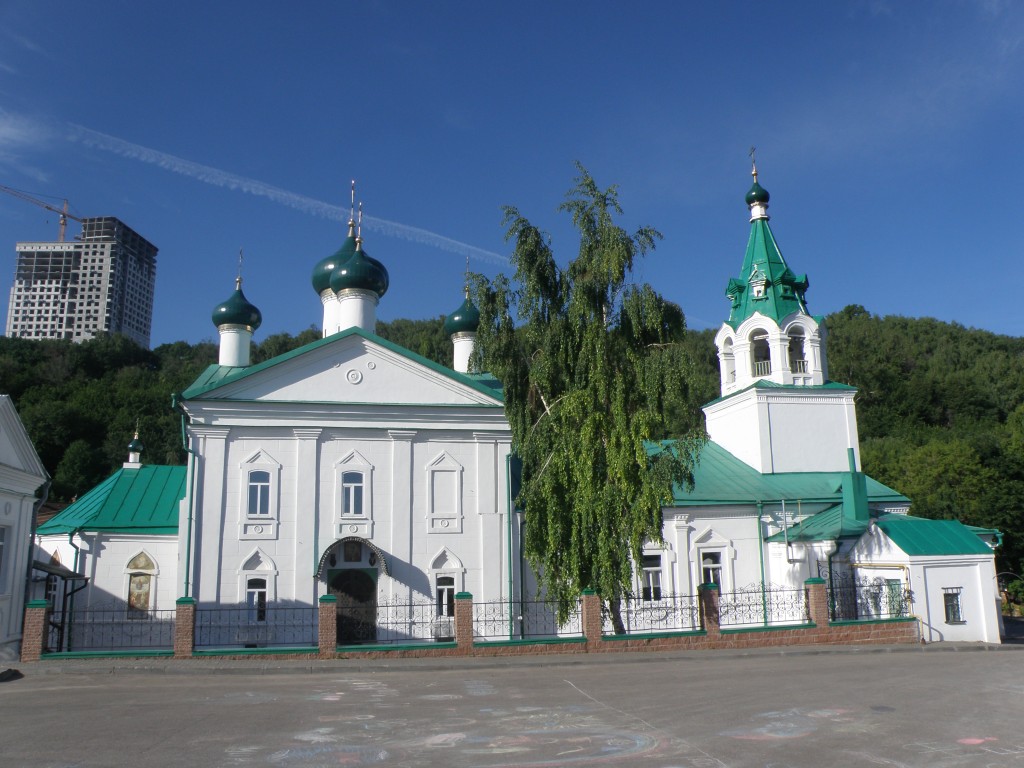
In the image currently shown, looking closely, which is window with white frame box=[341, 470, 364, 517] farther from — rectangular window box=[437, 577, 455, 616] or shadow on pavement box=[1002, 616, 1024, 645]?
shadow on pavement box=[1002, 616, 1024, 645]

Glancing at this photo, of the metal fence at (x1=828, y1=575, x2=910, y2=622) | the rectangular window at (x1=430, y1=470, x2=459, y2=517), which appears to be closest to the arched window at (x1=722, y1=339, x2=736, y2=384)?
the metal fence at (x1=828, y1=575, x2=910, y2=622)

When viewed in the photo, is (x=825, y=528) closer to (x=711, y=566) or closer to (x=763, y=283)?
(x=711, y=566)

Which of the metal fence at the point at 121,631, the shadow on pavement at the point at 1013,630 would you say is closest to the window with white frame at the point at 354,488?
the metal fence at the point at 121,631

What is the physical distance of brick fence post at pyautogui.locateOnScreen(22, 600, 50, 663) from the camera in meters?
13.4

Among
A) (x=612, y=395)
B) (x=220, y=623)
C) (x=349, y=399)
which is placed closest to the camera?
(x=612, y=395)

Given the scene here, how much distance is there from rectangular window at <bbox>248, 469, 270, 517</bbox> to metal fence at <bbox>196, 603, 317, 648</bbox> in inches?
76.9

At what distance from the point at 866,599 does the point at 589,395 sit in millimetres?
7950

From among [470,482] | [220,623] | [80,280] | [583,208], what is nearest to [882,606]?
[470,482]

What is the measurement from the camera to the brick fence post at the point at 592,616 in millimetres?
15047

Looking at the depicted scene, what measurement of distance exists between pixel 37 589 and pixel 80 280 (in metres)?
122

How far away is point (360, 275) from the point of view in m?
20.9

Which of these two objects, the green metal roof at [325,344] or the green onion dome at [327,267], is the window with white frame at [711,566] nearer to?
the green metal roof at [325,344]

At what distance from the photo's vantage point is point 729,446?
2436 centimetres

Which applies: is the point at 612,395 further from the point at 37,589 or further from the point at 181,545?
the point at 37,589
